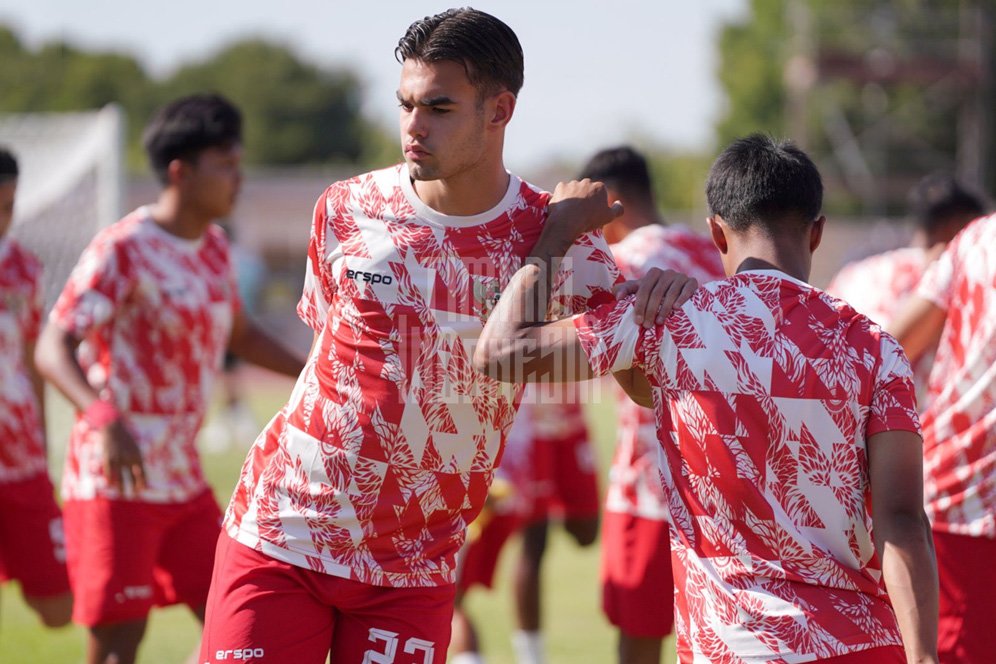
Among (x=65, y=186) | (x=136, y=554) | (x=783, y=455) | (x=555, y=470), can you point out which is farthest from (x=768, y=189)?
(x=65, y=186)

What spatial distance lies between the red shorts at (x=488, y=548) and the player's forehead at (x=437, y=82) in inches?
147

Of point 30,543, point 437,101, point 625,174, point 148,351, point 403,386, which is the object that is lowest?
point 30,543

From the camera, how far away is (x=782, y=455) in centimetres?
285

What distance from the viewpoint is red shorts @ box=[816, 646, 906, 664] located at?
281 cm

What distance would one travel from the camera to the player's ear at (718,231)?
312 cm

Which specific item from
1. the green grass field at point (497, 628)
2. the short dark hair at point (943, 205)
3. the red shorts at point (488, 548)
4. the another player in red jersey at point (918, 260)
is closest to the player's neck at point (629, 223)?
the another player in red jersey at point (918, 260)

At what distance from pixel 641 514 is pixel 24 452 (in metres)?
2.85

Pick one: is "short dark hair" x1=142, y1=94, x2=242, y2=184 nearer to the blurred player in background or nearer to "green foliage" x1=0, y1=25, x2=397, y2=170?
the blurred player in background

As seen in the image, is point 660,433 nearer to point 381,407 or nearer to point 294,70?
point 381,407

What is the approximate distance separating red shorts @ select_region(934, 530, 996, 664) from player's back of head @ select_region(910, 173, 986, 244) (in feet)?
8.04

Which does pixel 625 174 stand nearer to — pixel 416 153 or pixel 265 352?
pixel 265 352

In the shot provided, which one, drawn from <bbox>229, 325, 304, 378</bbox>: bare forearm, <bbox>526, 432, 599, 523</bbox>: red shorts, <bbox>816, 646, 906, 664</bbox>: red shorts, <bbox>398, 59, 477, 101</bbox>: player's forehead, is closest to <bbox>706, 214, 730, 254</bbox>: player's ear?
<bbox>398, 59, 477, 101</bbox>: player's forehead

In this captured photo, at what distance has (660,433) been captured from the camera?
3049 millimetres

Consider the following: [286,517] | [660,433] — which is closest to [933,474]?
[660,433]
